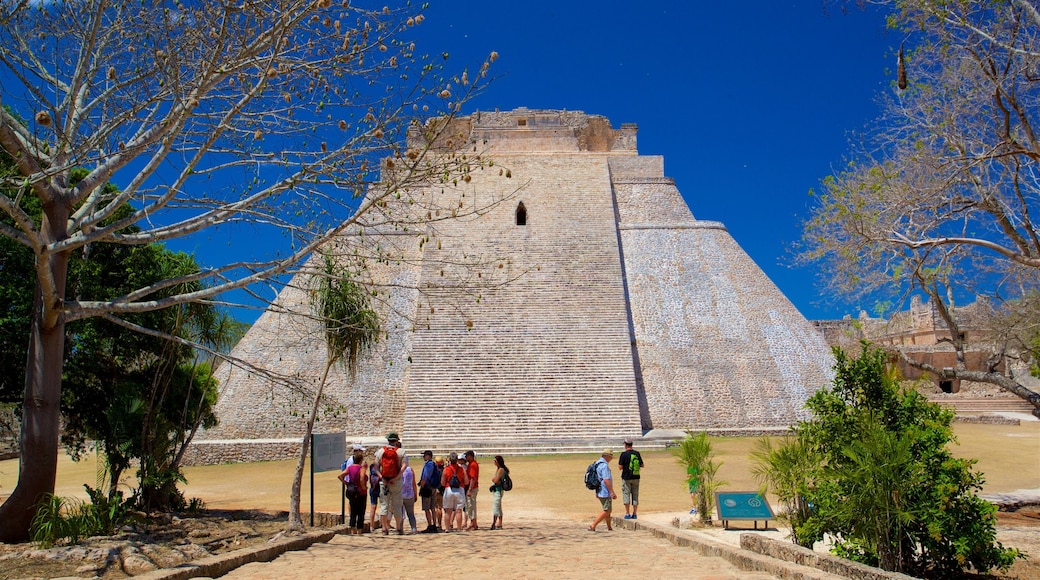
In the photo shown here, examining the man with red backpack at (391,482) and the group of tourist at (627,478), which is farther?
the group of tourist at (627,478)

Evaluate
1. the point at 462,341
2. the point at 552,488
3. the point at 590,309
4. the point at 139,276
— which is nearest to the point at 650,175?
the point at 590,309

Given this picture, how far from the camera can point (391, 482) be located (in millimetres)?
7207

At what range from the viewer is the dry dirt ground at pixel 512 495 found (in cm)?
522

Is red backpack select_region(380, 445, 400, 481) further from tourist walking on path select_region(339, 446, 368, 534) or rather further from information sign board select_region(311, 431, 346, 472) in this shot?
information sign board select_region(311, 431, 346, 472)

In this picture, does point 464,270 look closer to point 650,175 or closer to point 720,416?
point 720,416

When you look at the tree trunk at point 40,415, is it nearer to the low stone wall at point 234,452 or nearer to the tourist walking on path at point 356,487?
the tourist walking on path at point 356,487

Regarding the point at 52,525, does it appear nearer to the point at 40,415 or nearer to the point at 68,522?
the point at 68,522

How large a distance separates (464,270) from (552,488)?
266 inches

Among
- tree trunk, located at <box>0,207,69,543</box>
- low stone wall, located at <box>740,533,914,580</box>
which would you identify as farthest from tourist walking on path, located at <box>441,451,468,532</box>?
tree trunk, located at <box>0,207,69,543</box>

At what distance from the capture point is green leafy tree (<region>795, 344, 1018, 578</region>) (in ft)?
14.5

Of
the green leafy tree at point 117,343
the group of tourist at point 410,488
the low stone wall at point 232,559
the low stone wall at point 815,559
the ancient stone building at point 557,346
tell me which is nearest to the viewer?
the low stone wall at point 815,559

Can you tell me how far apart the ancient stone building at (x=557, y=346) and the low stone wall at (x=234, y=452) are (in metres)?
0.04

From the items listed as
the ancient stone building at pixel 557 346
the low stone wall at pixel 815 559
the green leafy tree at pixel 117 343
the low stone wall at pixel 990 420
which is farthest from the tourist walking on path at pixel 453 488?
the low stone wall at pixel 990 420

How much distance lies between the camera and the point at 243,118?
596cm
